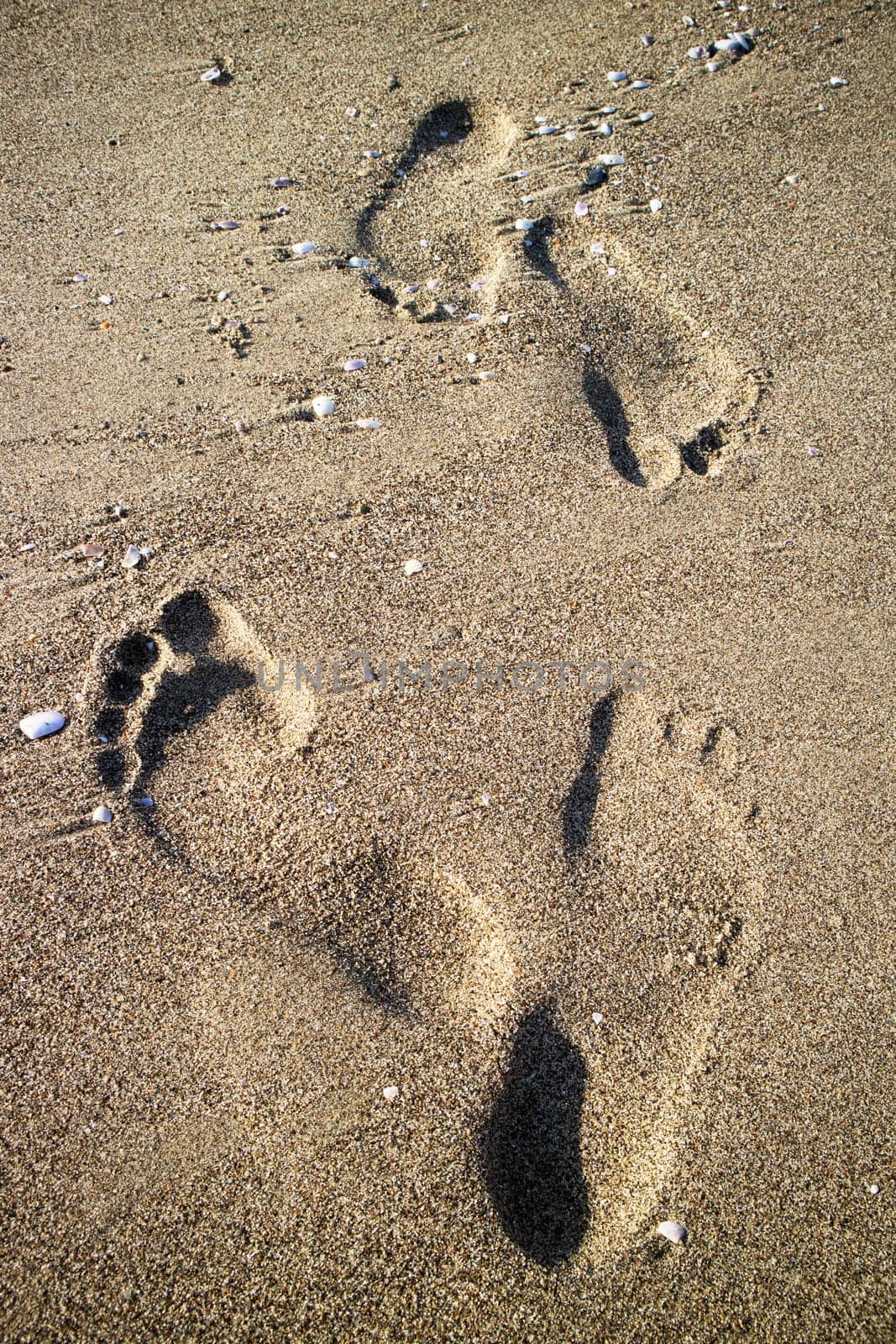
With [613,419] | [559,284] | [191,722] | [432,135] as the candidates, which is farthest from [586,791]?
[432,135]

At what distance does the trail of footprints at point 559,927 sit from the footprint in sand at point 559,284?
3.09ft

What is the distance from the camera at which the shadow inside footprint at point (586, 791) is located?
75.8 inches

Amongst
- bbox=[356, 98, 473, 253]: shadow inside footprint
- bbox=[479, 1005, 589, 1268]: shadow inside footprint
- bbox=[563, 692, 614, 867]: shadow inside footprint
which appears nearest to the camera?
bbox=[479, 1005, 589, 1268]: shadow inside footprint

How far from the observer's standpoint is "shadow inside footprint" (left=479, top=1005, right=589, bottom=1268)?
1558 millimetres

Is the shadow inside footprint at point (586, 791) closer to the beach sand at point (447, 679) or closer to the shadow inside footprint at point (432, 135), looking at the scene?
the beach sand at point (447, 679)

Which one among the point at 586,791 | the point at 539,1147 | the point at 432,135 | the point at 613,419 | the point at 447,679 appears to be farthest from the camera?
the point at 432,135

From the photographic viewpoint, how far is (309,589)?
2268 millimetres

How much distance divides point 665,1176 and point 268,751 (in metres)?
1.16

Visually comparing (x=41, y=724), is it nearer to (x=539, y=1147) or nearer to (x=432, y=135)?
(x=539, y=1147)

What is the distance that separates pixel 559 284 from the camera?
113 inches

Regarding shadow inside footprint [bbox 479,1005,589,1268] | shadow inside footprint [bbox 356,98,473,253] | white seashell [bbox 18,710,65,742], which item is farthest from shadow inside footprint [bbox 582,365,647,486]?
white seashell [bbox 18,710,65,742]

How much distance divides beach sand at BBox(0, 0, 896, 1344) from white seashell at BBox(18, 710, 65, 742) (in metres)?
0.03

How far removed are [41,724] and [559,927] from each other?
123 cm

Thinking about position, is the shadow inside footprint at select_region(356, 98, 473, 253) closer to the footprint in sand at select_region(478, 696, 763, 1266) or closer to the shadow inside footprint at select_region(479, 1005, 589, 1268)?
the footprint in sand at select_region(478, 696, 763, 1266)
